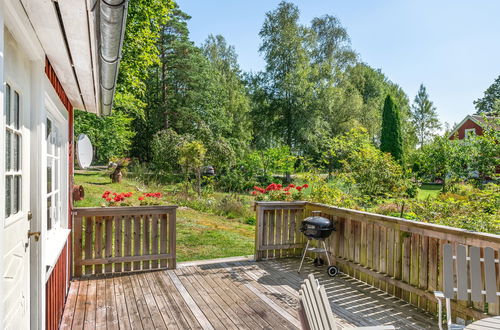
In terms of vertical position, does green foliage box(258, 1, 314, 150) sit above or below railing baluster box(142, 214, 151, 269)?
above

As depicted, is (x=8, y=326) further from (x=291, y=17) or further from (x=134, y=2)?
(x=291, y=17)

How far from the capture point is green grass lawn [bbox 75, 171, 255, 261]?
613cm

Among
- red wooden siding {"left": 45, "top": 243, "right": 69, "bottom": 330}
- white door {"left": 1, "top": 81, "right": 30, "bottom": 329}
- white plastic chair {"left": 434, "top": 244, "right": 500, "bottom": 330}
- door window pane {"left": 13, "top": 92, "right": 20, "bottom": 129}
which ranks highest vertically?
door window pane {"left": 13, "top": 92, "right": 20, "bottom": 129}

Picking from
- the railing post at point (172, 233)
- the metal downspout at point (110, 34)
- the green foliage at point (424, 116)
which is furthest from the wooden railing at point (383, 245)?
the green foliage at point (424, 116)

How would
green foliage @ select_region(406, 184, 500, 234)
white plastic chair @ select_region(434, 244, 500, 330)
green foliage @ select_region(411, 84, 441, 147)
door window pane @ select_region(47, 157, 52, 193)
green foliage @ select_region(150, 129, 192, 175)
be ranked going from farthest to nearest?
1. green foliage @ select_region(411, 84, 441, 147)
2. green foliage @ select_region(150, 129, 192, 175)
3. green foliage @ select_region(406, 184, 500, 234)
4. door window pane @ select_region(47, 157, 52, 193)
5. white plastic chair @ select_region(434, 244, 500, 330)

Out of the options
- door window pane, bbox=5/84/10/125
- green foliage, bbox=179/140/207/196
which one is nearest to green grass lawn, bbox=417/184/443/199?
green foliage, bbox=179/140/207/196

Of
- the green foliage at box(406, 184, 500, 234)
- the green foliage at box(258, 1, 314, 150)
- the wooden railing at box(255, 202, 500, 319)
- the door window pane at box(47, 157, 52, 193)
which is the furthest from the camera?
the green foliage at box(258, 1, 314, 150)

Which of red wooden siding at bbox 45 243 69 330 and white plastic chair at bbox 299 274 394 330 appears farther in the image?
red wooden siding at bbox 45 243 69 330

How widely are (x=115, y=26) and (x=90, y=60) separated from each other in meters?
0.97

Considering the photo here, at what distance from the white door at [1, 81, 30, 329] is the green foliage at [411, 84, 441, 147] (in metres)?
38.3

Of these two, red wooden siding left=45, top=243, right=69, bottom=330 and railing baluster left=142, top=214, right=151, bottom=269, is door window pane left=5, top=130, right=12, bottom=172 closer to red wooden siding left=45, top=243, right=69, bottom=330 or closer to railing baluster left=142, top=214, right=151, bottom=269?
red wooden siding left=45, top=243, right=69, bottom=330

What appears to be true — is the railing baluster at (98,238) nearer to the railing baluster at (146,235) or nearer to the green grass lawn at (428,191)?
the railing baluster at (146,235)

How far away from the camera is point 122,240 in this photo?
4590 millimetres

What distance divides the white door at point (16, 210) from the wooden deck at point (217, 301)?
154 cm
